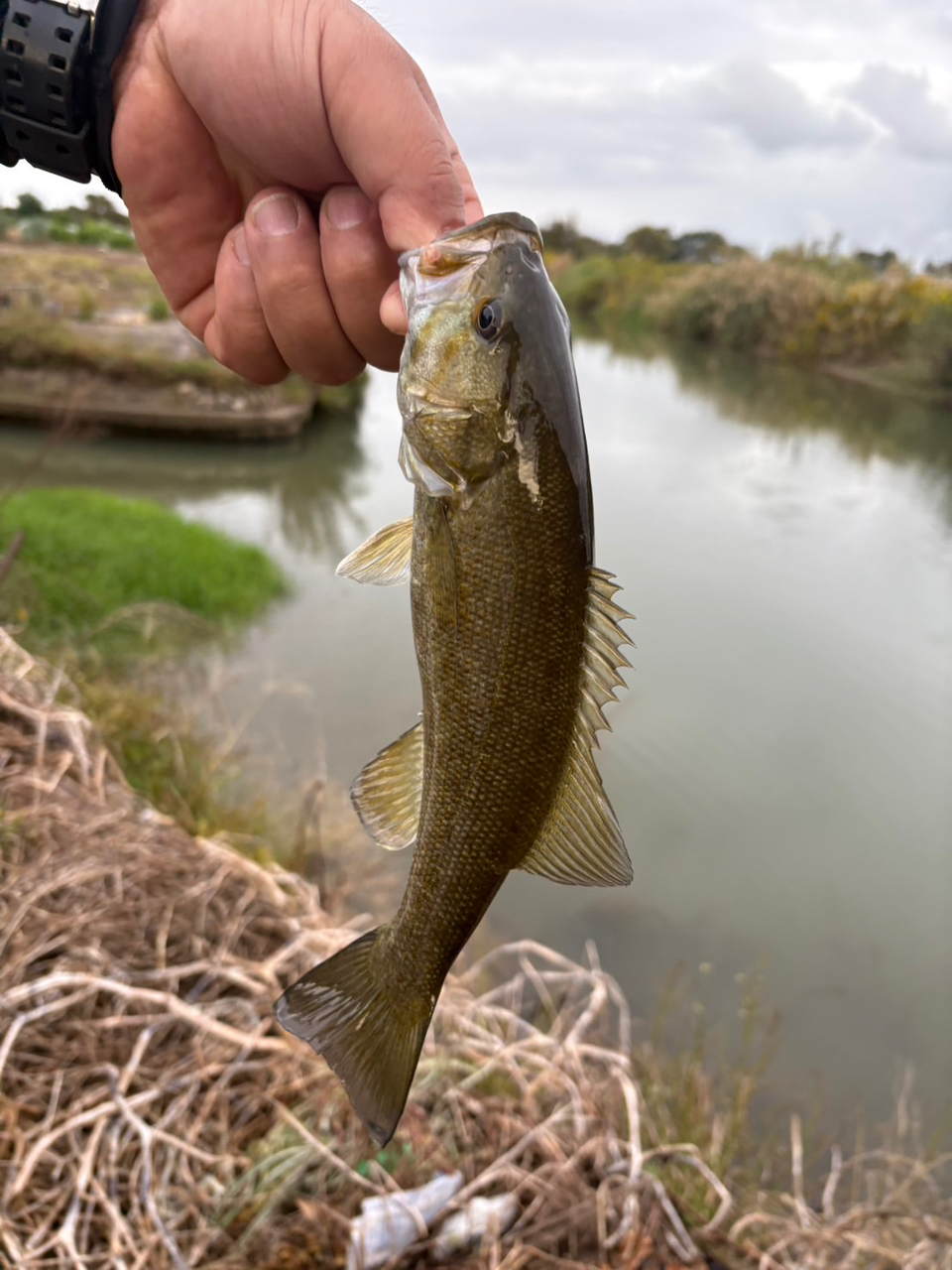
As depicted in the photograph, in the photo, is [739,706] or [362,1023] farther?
[739,706]

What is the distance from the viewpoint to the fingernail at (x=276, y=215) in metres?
1.76

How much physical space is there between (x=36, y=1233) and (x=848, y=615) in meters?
10.5

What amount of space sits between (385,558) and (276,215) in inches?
32.1

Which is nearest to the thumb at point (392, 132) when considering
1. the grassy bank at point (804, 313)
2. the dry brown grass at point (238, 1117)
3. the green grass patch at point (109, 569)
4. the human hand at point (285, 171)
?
the human hand at point (285, 171)

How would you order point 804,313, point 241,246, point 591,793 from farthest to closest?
point 804,313 → point 241,246 → point 591,793

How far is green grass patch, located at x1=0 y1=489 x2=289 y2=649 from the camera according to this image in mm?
7371

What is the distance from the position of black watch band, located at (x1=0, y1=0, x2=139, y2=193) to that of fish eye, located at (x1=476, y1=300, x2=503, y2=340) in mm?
1131

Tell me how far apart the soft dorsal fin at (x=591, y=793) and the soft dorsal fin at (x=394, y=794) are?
0.24m

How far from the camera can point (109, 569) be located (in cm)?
851

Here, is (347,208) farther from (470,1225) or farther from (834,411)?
(834,411)

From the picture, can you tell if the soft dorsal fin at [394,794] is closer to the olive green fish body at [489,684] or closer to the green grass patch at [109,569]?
the olive green fish body at [489,684]

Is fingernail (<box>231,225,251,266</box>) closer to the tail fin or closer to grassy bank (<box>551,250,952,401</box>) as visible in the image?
the tail fin

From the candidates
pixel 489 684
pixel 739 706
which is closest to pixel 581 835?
pixel 489 684

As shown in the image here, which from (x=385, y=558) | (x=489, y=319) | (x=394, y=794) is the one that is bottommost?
(x=394, y=794)
